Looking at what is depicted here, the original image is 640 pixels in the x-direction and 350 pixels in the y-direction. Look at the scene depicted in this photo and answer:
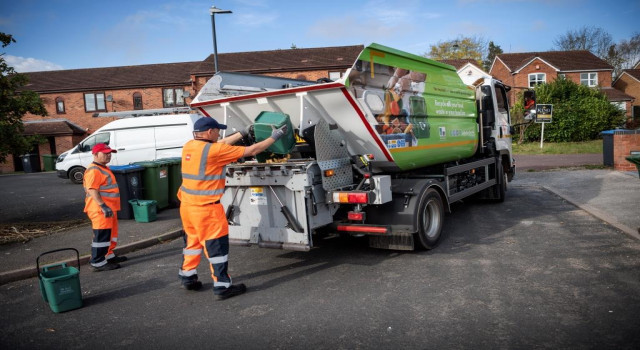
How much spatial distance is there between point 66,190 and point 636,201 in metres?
15.7

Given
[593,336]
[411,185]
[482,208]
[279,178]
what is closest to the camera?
[593,336]

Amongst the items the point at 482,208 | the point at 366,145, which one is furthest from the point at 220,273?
the point at 482,208

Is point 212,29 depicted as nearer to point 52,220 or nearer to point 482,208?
point 52,220

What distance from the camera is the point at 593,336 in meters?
3.16

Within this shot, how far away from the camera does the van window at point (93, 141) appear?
1438 cm

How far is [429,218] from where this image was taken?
5.93 meters

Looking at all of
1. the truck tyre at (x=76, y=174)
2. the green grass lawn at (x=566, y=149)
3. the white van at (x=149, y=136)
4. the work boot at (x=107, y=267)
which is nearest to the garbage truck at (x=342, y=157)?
the work boot at (x=107, y=267)

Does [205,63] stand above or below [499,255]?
above

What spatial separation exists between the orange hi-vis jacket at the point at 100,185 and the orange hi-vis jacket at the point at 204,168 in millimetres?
1890

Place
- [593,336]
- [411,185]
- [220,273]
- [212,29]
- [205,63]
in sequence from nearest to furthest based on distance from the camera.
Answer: [593,336], [220,273], [411,185], [212,29], [205,63]

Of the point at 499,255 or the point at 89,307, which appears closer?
the point at 89,307

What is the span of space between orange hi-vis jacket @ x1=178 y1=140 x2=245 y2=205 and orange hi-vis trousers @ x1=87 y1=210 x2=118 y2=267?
1.79m

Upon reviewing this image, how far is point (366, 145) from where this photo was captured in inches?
202

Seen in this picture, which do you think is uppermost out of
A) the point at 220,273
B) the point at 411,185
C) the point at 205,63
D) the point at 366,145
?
the point at 205,63
